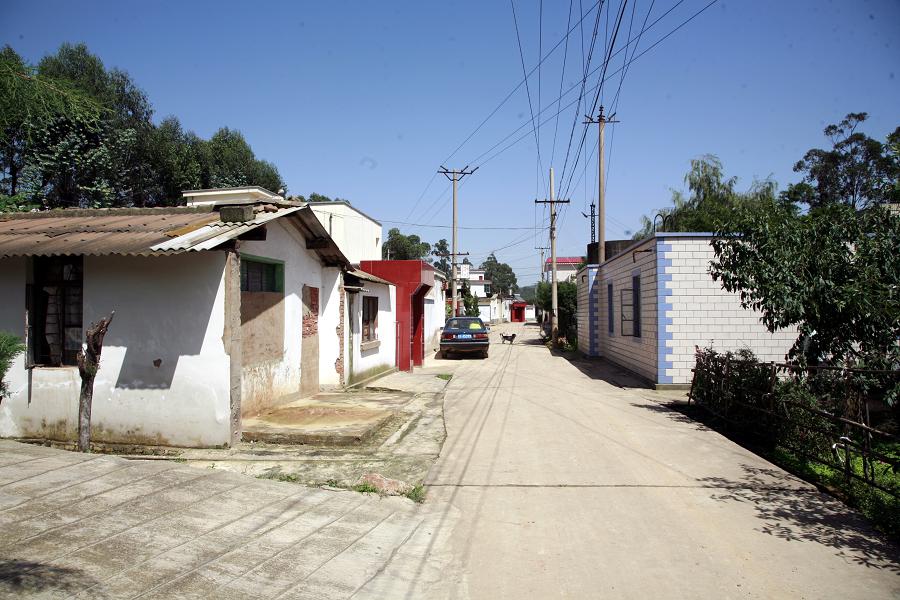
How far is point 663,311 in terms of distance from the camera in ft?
44.0

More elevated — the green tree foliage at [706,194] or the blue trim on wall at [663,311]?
the green tree foliage at [706,194]

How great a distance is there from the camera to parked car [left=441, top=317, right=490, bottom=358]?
2347cm

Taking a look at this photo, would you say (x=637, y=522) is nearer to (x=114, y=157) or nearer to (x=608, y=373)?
(x=608, y=373)

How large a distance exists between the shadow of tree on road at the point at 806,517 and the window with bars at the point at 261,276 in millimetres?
6921

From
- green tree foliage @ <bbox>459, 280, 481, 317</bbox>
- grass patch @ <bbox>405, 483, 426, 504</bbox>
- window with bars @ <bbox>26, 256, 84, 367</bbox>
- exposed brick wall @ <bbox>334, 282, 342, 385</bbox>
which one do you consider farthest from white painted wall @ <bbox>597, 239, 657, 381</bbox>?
green tree foliage @ <bbox>459, 280, 481, 317</bbox>

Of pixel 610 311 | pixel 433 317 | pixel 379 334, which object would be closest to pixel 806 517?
pixel 379 334

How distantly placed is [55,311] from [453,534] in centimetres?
692

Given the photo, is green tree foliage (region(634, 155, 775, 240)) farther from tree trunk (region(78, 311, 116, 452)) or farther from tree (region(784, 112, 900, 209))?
tree trunk (region(78, 311, 116, 452))

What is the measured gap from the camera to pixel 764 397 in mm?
8031

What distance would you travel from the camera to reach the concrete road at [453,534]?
3771 millimetres

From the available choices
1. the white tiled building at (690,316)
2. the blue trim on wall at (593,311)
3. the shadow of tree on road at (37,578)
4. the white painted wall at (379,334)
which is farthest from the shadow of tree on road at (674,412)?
the blue trim on wall at (593,311)

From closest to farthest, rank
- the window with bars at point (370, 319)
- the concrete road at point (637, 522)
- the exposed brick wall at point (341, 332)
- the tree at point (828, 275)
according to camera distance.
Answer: the concrete road at point (637, 522) → the tree at point (828, 275) → the exposed brick wall at point (341, 332) → the window with bars at point (370, 319)

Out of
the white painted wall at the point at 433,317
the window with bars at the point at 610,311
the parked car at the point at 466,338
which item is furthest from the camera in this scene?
the white painted wall at the point at 433,317

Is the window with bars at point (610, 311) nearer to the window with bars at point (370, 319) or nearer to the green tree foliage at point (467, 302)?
the window with bars at point (370, 319)
